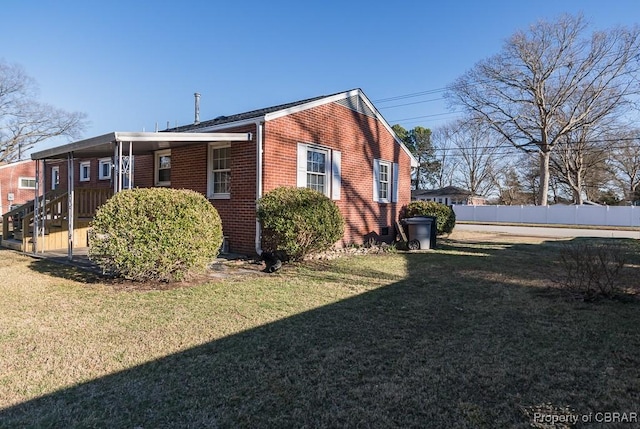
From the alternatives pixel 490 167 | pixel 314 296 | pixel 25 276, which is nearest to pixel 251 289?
pixel 314 296

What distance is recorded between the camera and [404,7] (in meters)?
16.0

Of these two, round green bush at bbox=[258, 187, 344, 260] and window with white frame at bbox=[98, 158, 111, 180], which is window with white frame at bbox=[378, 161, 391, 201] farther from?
window with white frame at bbox=[98, 158, 111, 180]

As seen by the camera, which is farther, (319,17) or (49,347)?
(319,17)

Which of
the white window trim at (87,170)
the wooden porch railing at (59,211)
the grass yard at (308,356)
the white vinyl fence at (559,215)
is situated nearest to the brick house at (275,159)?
the wooden porch railing at (59,211)

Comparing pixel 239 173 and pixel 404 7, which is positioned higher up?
pixel 404 7

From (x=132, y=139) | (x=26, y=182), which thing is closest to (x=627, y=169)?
(x=132, y=139)

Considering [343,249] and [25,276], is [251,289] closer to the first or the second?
[25,276]

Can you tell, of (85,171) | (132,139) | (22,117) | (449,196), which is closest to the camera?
(132,139)

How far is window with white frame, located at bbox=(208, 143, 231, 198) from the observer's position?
1019 cm

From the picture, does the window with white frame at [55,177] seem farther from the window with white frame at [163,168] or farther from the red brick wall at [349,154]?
the red brick wall at [349,154]

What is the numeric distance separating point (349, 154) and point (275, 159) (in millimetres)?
3136

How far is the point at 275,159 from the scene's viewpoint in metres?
9.52

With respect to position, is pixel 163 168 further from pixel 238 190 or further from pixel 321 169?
pixel 321 169

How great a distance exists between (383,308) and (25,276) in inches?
244
